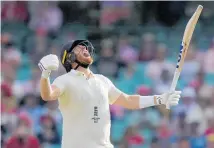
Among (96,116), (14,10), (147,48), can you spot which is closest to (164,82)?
(147,48)

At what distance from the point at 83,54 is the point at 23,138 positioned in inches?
159

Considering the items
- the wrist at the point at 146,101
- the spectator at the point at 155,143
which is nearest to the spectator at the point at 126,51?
the spectator at the point at 155,143

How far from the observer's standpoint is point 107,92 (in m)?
7.97

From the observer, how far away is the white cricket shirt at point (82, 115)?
7723 millimetres

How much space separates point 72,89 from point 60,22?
704 cm

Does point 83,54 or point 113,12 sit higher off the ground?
point 113,12

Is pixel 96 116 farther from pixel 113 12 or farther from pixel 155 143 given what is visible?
pixel 113 12

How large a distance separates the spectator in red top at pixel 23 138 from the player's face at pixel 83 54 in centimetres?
387

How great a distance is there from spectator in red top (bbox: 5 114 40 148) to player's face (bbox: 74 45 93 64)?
387 cm

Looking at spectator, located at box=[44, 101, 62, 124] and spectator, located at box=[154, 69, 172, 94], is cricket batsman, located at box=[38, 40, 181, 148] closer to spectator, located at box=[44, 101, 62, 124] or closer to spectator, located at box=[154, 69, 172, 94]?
spectator, located at box=[44, 101, 62, 124]

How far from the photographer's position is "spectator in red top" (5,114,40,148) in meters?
11.7

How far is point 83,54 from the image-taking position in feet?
26.2

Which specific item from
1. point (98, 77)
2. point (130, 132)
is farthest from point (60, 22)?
point (98, 77)

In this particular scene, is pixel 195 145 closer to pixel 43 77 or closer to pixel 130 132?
pixel 130 132
